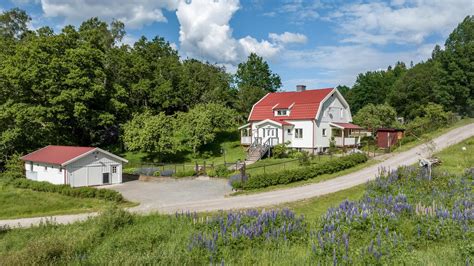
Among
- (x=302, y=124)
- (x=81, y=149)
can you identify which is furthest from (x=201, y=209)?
(x=302, y=124)

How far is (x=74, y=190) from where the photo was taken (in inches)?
977

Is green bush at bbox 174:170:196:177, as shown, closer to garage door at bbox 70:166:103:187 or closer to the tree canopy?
garage door at bbox 70:166:103:187

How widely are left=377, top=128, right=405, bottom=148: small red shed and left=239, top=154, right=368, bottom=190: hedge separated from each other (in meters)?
11.2

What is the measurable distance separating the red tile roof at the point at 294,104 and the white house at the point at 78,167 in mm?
17795

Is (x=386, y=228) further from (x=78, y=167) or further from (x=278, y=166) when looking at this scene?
(x=78, y=167)

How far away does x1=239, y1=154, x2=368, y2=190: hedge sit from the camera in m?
22.2

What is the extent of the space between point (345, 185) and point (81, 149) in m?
22.9

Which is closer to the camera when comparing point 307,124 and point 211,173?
point 211,173

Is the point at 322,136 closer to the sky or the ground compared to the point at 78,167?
closer to the sky

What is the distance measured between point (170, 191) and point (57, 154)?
555 inches

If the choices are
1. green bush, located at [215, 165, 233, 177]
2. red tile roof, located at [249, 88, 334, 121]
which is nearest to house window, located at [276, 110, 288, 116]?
red tile roof, located at [249, 88, 334, 121]

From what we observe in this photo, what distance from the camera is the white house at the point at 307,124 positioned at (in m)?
37.4

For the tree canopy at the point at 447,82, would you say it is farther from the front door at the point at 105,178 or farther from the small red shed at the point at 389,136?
the front door at the point at 105,178

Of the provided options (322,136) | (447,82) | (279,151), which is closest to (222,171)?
(279,151)
